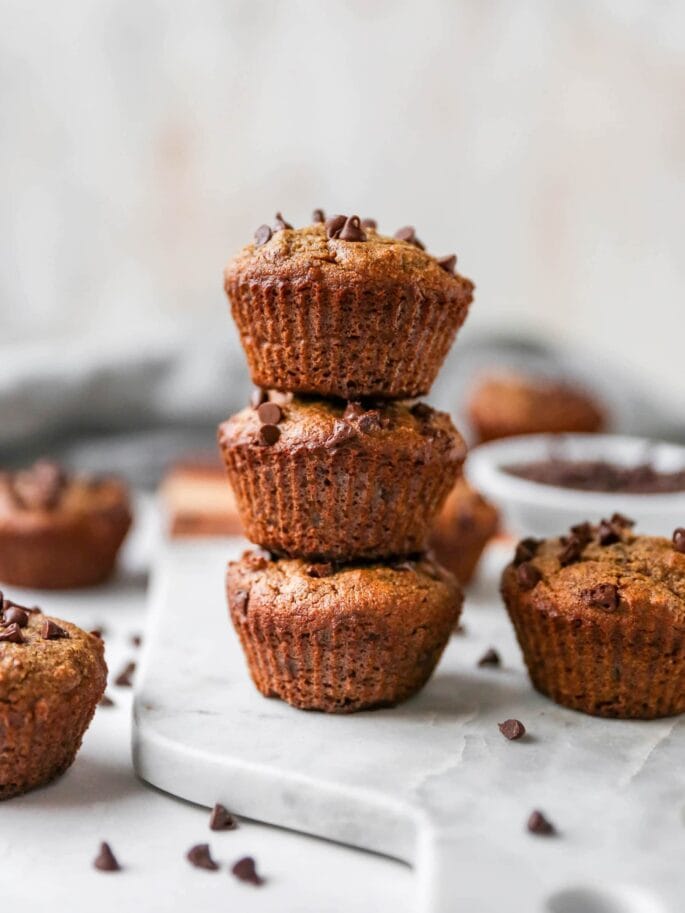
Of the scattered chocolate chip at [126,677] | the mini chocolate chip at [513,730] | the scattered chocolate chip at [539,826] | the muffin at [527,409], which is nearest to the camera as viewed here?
the scattered chocolate chip at [539,826]

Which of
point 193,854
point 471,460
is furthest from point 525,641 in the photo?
point 471,460

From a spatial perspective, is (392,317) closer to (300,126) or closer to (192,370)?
(192,370)

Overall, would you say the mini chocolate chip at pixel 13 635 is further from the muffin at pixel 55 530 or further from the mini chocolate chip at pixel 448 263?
the muffin at pixel 55 530

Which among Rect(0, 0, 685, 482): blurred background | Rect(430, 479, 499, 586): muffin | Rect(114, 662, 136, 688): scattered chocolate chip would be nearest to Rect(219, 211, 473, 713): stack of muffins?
Rect(114, 662, 136, 688): scattered chocolate chip

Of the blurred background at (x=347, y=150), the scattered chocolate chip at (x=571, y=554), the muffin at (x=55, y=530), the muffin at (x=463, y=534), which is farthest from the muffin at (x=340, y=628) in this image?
the blurred background at (x=347, y=150)

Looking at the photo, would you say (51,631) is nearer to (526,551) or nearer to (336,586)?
(336,586)

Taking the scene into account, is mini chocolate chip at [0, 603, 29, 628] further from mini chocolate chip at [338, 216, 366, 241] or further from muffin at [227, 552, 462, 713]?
mini chocolate chip at [338, 216, 366, 241]
